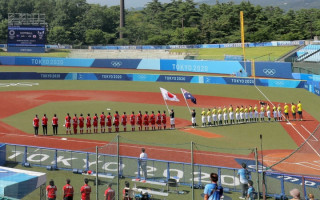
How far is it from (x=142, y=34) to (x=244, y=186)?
321 ft

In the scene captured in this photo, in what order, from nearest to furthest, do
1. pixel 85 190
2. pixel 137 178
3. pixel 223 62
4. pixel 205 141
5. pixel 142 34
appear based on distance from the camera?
1. pixel 85 190
2. pixel 137 178
3. pixel 205 141
4. pixel 223 62
5. pixel 142 34

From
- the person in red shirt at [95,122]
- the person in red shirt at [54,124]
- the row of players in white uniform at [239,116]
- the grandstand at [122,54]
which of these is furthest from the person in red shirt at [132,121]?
the grandstand at [122,54]

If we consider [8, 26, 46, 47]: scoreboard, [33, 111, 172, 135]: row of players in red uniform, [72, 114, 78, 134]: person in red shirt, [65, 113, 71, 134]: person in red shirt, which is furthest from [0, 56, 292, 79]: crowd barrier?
[65, 113, 71, 134]: person in red shirt

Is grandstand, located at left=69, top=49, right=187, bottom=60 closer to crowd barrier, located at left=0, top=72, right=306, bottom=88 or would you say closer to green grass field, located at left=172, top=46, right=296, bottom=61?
green grass field, located at left=172, top=46, right=296, bottom=61

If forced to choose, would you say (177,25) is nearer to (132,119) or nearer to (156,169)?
(132,119)

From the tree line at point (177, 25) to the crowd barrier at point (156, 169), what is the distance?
245 feet

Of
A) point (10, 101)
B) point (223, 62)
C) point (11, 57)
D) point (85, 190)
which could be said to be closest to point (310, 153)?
point (85, 190)

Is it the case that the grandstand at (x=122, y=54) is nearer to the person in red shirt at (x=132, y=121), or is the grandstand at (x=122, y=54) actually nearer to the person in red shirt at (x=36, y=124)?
the person in red shirt at (x=132, y=121)

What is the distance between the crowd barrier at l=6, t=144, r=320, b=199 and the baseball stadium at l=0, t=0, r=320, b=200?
4 centimetres

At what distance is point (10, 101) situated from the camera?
38969mm

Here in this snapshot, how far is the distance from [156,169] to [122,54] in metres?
68.2

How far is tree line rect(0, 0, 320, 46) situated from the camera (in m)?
93.9

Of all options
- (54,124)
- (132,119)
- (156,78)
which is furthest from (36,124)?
(156,78)

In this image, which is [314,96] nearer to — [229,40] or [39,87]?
[39,87]
